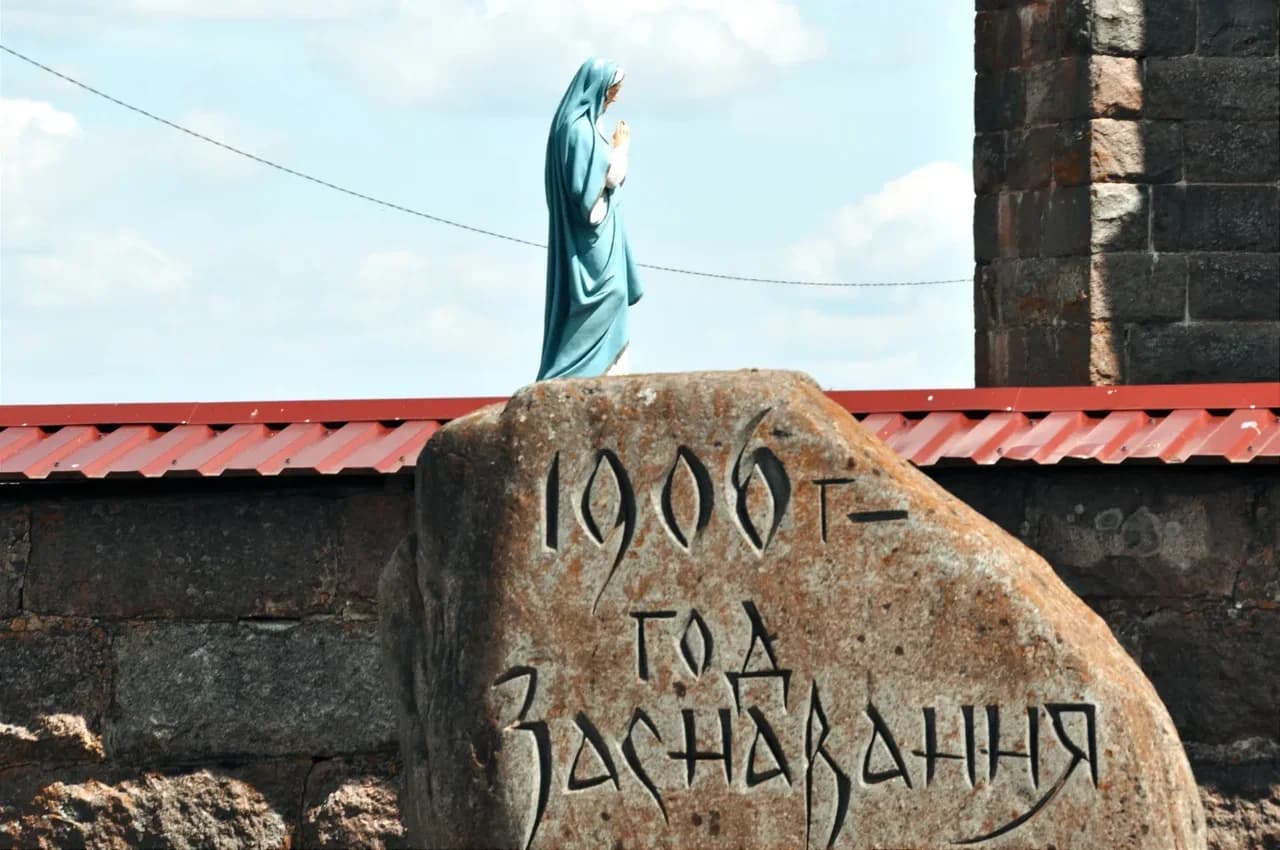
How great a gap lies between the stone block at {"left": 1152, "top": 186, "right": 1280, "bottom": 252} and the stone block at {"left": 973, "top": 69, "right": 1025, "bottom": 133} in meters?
0.64

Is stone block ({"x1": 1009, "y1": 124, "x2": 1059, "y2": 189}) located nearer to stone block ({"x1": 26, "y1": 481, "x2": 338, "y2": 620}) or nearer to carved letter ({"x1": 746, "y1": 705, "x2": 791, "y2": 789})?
stone block ({"x1": 26, "y1": 481, "x2": 338, "y2": 620})

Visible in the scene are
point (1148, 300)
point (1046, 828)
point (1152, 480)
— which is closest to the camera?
point (1046, 828)

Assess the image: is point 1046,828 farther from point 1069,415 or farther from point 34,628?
point 34,628

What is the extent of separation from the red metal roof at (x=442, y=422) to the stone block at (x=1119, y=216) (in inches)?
133

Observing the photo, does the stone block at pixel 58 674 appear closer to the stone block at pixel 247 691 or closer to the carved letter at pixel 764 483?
the stone block at pixel 247 691

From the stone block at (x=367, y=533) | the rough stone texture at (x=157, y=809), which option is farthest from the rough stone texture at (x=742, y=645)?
the rough stone texture at (x=157, y=809)

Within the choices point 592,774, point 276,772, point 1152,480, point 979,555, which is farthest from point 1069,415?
point 276,772

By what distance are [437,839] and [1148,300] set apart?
5.15 m

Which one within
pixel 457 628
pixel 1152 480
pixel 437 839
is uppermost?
pixel 1152 480

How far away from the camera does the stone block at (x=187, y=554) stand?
575 cm

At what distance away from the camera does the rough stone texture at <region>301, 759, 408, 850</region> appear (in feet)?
18.8

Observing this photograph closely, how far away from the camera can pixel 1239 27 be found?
8859mm

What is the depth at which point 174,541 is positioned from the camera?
579 cm

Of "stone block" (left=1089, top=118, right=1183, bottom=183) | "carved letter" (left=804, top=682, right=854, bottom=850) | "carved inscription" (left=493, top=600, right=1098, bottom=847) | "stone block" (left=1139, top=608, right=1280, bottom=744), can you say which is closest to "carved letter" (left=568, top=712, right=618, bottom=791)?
"carved inscription" (left=493, top=600, right=1098, bottom=847)
